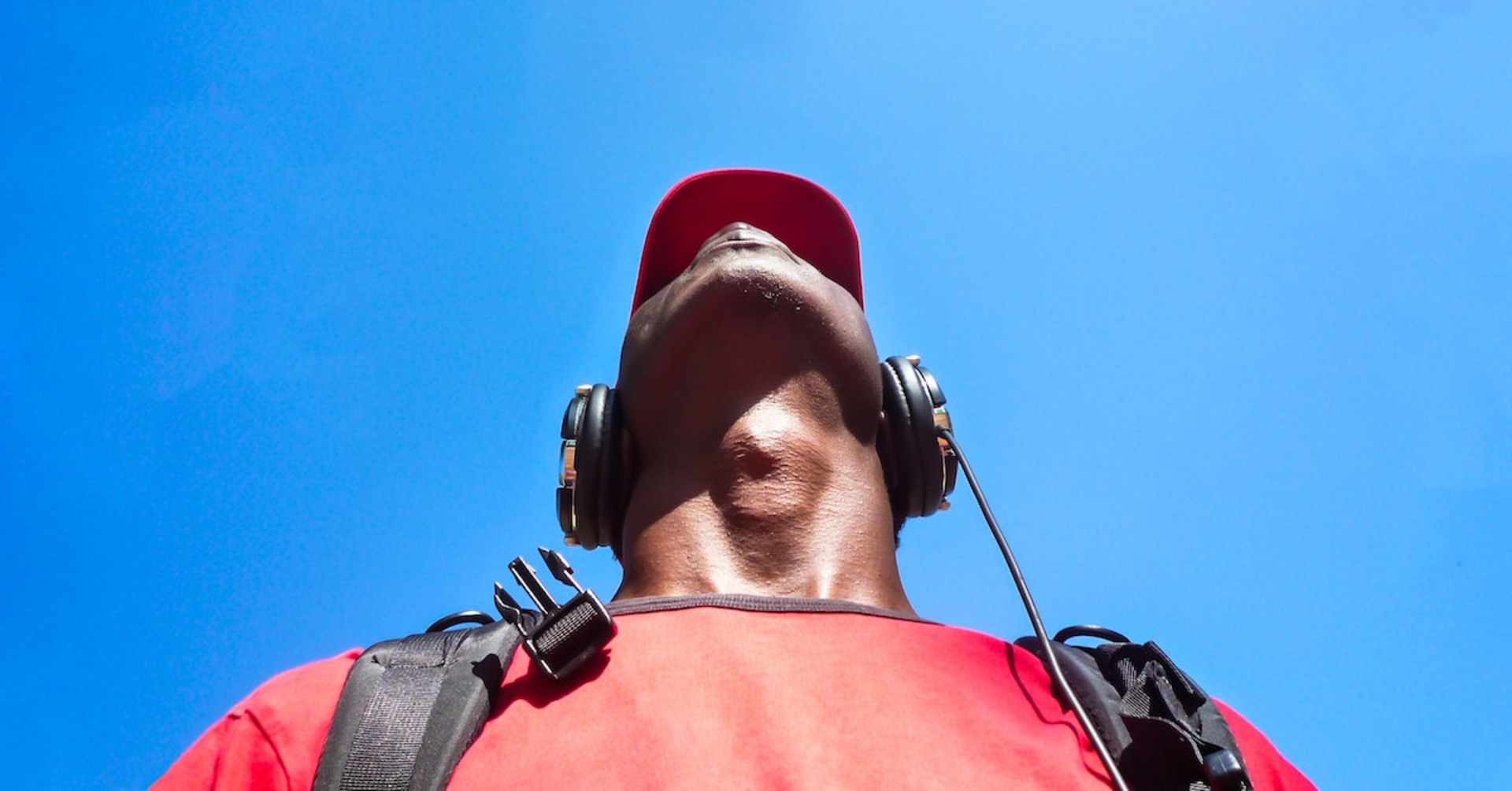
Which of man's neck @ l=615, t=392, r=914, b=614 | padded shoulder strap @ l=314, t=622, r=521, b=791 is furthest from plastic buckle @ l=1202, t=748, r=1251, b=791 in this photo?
padded shoulder strap @ l=314, t=622, r=521, b=791

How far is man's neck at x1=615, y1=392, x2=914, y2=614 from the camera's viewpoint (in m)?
2.20

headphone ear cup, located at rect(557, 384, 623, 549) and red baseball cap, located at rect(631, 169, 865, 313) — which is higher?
red baseball cap, located at rect(631, 169, 865, 313)

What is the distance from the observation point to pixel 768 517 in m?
2.30

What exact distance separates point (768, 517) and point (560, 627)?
2.59 feet

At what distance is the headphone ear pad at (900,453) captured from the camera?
2.66 meters

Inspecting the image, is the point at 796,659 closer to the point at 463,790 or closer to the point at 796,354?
the point at 463,790

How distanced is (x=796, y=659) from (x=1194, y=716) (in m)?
0.71

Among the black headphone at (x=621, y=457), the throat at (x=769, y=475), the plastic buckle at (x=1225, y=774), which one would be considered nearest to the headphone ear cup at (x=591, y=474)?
the black headphone at (x=621, y=457)

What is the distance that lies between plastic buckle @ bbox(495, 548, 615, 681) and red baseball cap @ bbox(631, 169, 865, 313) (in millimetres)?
1845

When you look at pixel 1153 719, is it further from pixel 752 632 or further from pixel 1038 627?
pixel 752 632

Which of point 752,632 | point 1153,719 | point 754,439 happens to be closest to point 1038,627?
point 1153,719

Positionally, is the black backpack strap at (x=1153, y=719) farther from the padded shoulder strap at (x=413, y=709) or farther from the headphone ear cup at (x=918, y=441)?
the padded shoulder strap at (x=413, y=709)

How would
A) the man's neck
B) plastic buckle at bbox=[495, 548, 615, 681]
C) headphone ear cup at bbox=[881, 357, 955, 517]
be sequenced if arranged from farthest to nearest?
headphone ear cup at bbox=[881, 357, 955, 517], the man's neck, plastic buckle at bbox=[495, 548, 615, 681]

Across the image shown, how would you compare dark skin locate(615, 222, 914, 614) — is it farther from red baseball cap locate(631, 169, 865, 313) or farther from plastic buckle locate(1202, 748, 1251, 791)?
plastic buckle locate(1202, 748, 1251, 791)
